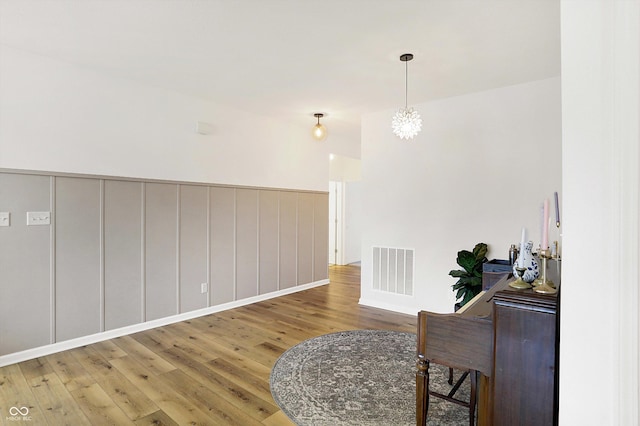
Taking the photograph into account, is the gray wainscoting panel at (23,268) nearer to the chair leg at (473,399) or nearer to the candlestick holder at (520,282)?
the chair leg at (473,399)

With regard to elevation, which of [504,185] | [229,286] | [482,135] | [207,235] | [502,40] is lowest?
[229,286]

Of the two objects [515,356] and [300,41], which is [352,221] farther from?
[515,356]

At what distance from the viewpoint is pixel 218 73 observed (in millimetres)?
3486

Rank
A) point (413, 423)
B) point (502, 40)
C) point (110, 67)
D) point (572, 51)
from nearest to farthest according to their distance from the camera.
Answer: point (572, 51), point (413, 423), point (502, 40), point (110, 67)

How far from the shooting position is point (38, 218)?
3104 millimetres

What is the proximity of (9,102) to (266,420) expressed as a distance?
342 centimetres

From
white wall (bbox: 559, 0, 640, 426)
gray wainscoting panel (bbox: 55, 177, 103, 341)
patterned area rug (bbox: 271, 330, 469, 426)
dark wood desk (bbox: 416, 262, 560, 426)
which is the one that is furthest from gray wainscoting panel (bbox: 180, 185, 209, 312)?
white wall (bbox: 559, 0, 640, 426)

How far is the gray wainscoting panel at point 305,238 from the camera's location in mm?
5738

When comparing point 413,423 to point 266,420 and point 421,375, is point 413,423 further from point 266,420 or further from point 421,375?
point 266,420

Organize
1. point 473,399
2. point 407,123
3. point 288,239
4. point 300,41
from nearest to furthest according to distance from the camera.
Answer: point 473,399 < point 300,41 < point 407,123 < point 288,239

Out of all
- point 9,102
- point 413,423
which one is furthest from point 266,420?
point 9,102

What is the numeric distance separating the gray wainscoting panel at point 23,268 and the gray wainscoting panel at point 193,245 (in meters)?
1.33

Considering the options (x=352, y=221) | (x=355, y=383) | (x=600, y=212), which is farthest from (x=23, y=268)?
(x=352, y=221)

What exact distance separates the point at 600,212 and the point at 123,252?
402 cm
